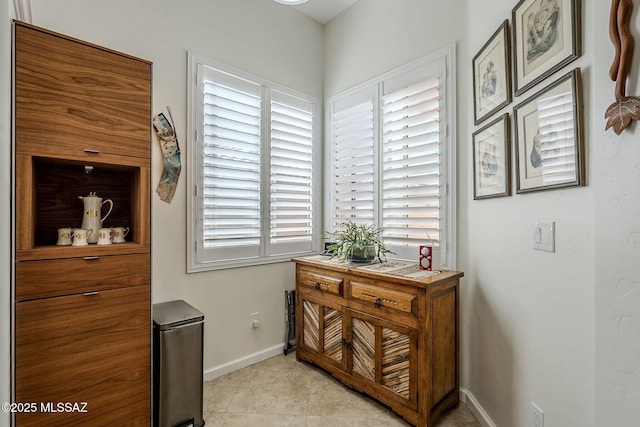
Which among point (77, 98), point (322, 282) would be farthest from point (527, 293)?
point (77, 98)

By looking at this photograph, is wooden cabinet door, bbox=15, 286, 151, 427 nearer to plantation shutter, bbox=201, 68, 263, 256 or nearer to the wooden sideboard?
plantation shutter, bbox=201, 68, 263, 256

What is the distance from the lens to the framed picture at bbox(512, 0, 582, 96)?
122 cm

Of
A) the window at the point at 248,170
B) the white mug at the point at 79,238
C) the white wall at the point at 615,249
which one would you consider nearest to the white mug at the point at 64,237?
the white mug at the point at 79,238

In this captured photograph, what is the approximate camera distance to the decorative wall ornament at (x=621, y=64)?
89 cm

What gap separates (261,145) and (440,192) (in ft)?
5.17

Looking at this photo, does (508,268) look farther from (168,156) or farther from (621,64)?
(168,156)

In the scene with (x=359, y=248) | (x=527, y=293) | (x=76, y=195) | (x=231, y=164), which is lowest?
(x=527, y=293)

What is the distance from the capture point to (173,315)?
1.98 metres

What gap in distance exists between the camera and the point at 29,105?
146 cm

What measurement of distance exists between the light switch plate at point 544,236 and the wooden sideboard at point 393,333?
0.60 metres

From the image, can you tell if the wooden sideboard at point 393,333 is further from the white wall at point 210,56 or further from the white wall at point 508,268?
the white wall at point 210,56

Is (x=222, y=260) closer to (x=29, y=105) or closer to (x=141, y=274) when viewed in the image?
(x=141, y=274)

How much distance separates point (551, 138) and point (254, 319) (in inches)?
98.5

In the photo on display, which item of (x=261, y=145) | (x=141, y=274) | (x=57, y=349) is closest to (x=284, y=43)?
(x=261, y=145)
